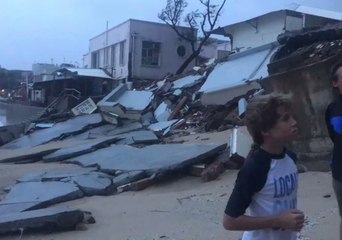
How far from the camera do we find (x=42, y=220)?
5.90 metres

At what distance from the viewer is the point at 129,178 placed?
9.06 metres

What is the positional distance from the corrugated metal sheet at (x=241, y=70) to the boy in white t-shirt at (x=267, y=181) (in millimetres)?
13312

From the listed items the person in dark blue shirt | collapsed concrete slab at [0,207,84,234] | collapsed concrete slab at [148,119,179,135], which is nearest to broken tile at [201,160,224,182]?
collapsed concrete slab at [0,207,84,234]

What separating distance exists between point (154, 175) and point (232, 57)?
11014 mm

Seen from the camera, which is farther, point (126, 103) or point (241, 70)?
point (126, 103)

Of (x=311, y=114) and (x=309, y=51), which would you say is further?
(x=309, y=51)

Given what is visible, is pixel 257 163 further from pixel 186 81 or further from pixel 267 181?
pixel 186 81

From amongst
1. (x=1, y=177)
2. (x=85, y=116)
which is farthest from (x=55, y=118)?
(x=1, y=177)

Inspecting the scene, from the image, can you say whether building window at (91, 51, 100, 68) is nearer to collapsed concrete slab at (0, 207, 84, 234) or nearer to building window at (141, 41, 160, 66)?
building window at (141, 41, 160, 66)

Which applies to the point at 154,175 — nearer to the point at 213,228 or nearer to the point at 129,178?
the point at 129,178

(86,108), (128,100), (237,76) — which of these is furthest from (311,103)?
(86,108)

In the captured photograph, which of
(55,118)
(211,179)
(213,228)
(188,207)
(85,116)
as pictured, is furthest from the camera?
(55,118)

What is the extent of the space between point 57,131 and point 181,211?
Result: 13.7 metres

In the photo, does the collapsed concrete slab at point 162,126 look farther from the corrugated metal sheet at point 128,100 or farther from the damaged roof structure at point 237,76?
the corrugated metal sheet at point 128,100
